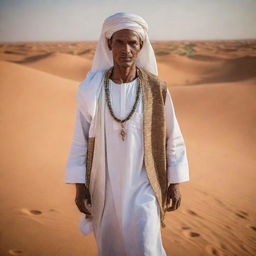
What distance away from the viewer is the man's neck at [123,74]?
249 cm

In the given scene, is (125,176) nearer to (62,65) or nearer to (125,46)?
(125,46)

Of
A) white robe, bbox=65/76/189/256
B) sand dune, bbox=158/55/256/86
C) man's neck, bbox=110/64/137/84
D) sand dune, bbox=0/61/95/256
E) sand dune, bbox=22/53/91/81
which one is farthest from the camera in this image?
sand dune, bbox=22/53/91/81

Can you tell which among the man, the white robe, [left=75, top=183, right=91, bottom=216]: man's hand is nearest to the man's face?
the man

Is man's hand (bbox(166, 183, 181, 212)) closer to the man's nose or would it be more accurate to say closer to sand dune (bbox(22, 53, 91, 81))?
the man's nose

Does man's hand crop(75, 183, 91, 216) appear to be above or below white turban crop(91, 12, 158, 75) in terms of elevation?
below

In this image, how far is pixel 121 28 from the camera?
7.97ft

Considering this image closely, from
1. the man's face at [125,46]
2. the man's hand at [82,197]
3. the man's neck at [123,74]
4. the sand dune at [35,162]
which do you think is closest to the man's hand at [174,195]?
the man's hand at [82,197]

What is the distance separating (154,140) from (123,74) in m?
0.55

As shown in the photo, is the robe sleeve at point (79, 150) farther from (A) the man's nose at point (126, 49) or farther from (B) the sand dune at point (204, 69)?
(B) the sand dune at point (204, 69)

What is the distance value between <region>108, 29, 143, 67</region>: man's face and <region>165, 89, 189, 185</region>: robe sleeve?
1.33 ft

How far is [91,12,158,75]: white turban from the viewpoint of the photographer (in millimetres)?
2424

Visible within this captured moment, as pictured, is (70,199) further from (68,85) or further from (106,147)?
(68,85)

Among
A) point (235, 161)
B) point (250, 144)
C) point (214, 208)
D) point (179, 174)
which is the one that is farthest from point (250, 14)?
point (179, 174)

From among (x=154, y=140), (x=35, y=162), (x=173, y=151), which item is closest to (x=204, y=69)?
(x=35, y=162)
